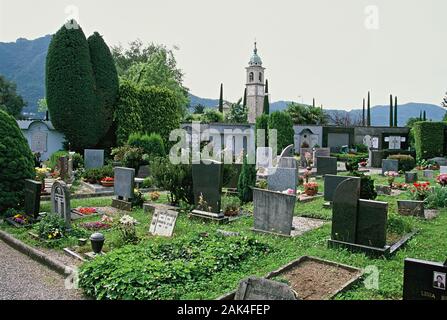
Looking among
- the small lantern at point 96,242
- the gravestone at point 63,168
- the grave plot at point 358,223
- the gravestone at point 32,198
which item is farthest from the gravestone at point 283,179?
the gravestone at point 63,168

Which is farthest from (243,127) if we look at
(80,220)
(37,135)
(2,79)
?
(2,79)

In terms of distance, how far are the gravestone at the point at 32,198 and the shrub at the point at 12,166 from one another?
805 millimetres

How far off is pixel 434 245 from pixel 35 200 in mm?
9203

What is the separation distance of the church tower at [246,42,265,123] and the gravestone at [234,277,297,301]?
56073 mm

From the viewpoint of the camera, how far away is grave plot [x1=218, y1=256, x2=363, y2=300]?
4795 mm

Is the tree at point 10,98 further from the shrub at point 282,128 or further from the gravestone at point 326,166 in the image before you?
the gravestone at point 326,166

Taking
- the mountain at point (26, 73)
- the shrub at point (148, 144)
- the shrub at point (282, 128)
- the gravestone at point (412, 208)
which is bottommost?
the gravestone at point (412, 208)

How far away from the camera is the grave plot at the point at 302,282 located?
4.79 m

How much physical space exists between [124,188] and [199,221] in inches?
→ 138

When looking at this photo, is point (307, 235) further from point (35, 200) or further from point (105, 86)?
point (105, 86)

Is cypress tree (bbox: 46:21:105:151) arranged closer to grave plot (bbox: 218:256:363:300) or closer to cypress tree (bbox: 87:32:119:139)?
cypress tree (bbox: 87:32:119:139)

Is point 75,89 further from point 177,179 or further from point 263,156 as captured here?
point 177,179

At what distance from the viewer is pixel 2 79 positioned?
208 ft

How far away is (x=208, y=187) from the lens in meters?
11.1
